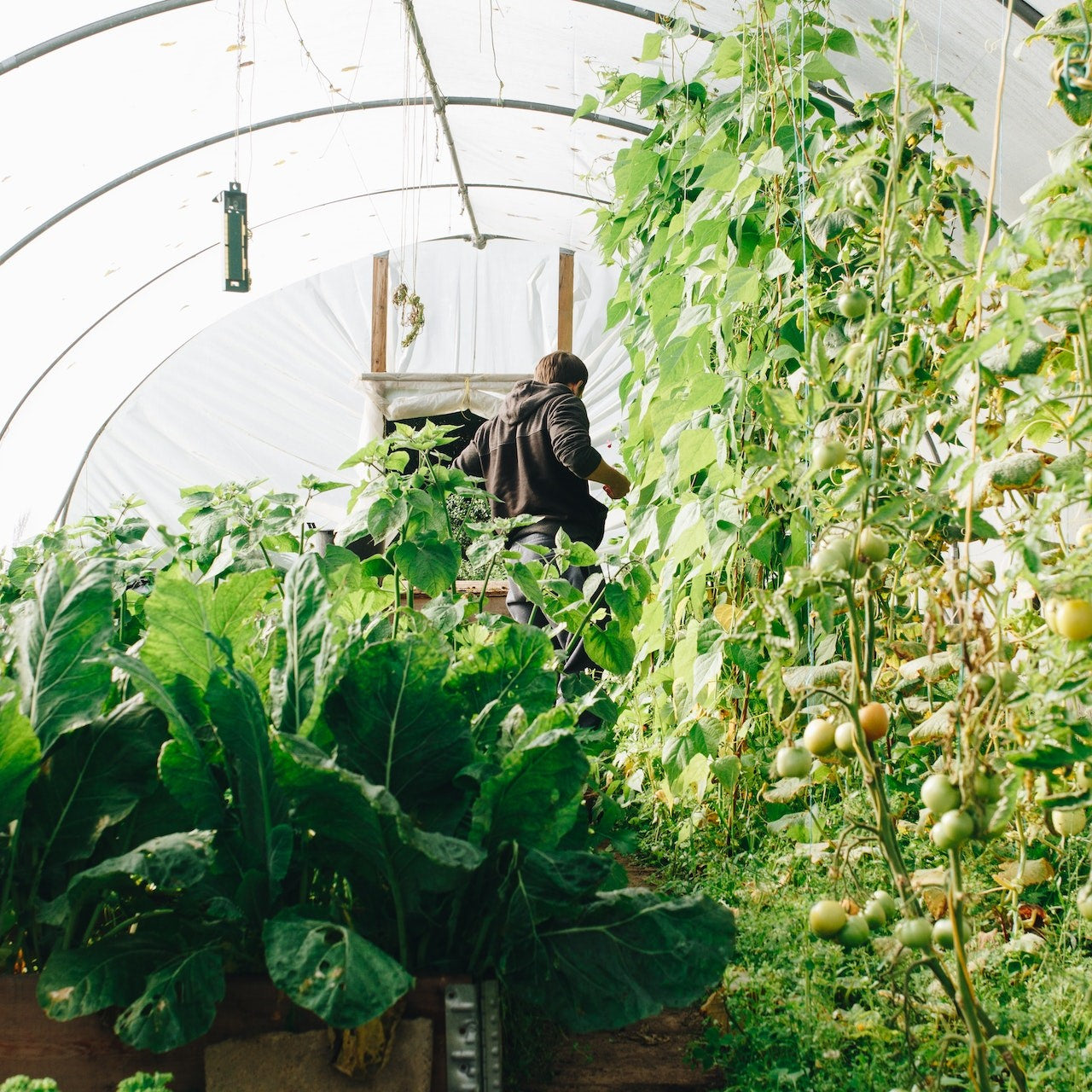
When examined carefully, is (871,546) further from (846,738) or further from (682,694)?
(682,694)

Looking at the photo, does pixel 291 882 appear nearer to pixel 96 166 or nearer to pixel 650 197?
pixel 650 197

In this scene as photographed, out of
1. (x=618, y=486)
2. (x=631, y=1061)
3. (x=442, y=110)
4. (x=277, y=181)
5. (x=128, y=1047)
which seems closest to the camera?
(x=128, y=1047)

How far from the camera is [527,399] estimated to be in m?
3.66

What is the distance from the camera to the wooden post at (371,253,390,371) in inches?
279

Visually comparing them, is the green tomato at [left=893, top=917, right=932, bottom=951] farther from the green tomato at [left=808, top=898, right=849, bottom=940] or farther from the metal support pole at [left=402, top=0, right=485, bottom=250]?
the metal support pole at [left=402, top=0, right=485, bottom=250]

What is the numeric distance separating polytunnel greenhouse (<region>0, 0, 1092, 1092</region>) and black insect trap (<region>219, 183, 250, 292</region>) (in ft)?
0.08

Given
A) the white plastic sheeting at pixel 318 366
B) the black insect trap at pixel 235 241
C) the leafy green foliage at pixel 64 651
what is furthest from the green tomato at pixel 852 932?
the white plastic sheeting at pixel 318 366

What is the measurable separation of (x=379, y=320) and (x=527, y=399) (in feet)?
12.4

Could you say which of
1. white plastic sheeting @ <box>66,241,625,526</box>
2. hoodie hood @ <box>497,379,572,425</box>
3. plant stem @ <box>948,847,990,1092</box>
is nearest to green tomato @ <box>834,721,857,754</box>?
plant stem @ <box>948,847,990,1092</box>


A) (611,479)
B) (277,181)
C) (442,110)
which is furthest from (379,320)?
(611,479)

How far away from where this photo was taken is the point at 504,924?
1.21 metres

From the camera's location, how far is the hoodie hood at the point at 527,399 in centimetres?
364

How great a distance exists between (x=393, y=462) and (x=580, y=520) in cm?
196

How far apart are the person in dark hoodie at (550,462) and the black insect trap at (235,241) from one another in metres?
1.01
